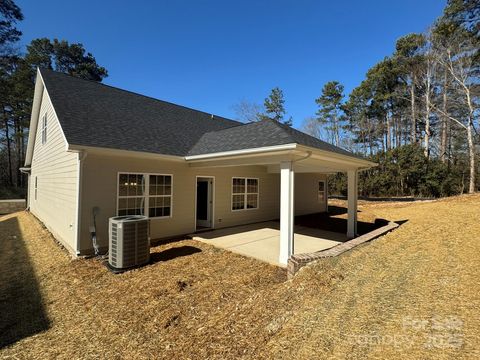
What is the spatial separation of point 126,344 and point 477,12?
72.7ft

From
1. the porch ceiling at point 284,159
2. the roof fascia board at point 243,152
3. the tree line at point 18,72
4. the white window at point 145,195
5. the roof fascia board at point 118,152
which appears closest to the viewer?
the roof fascia board at point 243,152

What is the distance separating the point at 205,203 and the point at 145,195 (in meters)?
2.87

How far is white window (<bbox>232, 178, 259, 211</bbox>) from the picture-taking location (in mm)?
10109

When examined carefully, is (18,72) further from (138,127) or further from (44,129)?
(138,127)

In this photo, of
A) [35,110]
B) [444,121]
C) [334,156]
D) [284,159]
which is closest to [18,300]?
[284,159]

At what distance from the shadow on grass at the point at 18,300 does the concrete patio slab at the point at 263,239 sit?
13.4 feet

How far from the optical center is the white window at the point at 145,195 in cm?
699

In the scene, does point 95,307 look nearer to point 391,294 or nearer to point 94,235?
point 94,235

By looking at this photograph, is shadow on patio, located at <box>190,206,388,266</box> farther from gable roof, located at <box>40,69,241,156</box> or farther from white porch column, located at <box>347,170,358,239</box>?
gable roof, located at <box>40,69,241,156</box>

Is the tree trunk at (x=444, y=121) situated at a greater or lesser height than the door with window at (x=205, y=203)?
greater

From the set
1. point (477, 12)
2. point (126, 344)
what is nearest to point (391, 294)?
point (126, 344)

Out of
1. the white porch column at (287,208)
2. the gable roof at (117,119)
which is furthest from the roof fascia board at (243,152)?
the gable roof at (117,119)

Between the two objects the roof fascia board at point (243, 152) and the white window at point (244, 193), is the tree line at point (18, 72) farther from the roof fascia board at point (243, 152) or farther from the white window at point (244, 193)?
the white window at point (244, 193)

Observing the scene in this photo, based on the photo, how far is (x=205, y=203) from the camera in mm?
9828
